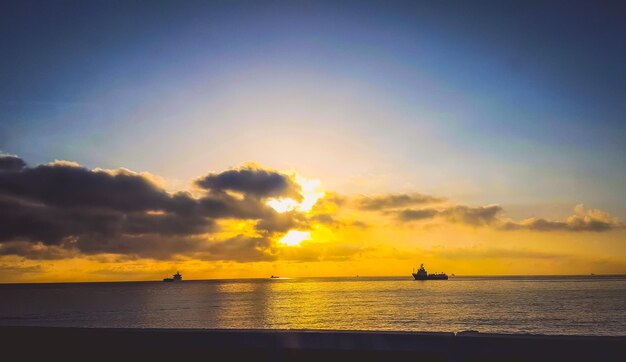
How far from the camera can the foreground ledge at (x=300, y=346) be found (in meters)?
8.52

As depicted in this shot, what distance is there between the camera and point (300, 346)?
9.59 meters

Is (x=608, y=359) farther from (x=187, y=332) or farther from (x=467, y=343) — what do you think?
(x=187, y=332)

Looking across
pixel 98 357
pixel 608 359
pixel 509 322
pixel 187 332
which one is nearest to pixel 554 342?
pixel 608 359

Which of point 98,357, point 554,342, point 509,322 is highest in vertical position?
point 554,342

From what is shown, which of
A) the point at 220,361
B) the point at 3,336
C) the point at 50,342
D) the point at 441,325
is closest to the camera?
the point at 220,361

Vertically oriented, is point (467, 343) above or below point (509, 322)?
above

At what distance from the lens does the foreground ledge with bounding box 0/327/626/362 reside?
8523 mm

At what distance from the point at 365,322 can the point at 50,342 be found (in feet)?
159

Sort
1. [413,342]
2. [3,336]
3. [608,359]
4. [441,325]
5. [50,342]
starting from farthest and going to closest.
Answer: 1. [441,325]
2. [3,336]
3. [50,342]
4. [413,342]
5. [608,359]

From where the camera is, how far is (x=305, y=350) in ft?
31.5

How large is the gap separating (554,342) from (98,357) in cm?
958

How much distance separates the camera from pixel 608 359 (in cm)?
841

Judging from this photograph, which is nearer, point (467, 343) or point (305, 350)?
point (467, 343)

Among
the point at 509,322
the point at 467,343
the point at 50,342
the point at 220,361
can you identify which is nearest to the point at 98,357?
the point at 50,342
